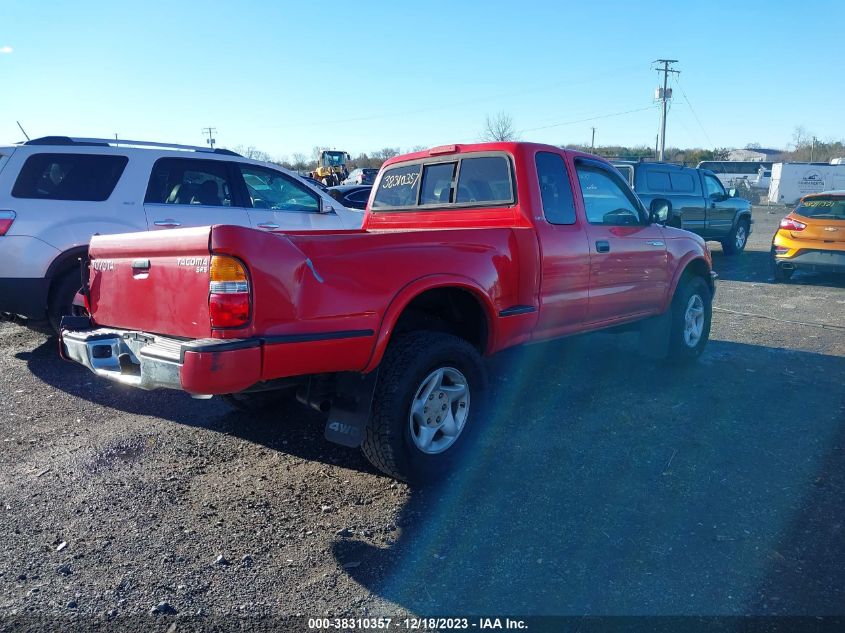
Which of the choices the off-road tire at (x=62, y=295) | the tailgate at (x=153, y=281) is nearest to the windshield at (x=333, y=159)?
the off-road tire at (x=62, y=295)

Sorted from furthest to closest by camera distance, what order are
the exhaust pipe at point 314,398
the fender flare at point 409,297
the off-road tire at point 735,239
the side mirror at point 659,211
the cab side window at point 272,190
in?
the off-road tire at point 735,239 < the cab side window at point 272,190 < the side mirror at point 659,211 < the exhaust pipe at point 314,398 < the fender flare at point 409,297

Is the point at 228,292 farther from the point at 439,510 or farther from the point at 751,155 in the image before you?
the point at 751,155

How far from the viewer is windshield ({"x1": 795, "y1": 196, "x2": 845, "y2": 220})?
11.1m

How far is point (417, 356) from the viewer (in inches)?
144

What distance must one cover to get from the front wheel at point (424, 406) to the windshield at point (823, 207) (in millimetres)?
9619

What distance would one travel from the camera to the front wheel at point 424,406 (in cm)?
358

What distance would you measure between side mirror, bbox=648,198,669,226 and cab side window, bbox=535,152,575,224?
1.20m

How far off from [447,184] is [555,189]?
2.74ft

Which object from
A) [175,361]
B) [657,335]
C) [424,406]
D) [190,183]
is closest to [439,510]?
[424,406]

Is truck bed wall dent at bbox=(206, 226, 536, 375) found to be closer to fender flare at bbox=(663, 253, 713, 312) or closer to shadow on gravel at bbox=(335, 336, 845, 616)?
shadow on gravel at bbox=(335, 336, 845, 616)

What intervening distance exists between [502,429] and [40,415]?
337cm

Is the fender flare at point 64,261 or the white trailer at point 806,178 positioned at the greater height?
the white trailer at point 806,178

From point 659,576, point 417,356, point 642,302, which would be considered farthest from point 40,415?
point 642,302

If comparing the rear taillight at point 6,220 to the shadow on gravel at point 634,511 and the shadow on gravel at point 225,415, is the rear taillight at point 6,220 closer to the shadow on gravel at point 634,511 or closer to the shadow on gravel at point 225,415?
the shadow on gravel at point 225,415
